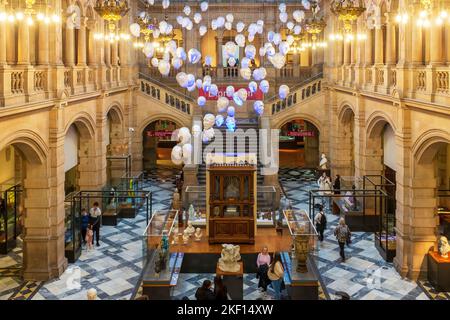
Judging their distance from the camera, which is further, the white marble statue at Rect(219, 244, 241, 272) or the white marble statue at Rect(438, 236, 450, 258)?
the white marble statue at Rect(438, 236, 450, 258)

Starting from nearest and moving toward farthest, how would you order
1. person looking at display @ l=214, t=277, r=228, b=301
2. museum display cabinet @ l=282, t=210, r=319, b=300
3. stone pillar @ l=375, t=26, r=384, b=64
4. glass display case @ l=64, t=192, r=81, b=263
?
person looking at display @ l=214, t=277, r=228, b=301 → museum display cabinet @ l=282, t=210, r=319, b=300 → glass display case @ l=64, t=192, r=81, b=263 → stone pillar @ l=375, t=26, r=384, b=64

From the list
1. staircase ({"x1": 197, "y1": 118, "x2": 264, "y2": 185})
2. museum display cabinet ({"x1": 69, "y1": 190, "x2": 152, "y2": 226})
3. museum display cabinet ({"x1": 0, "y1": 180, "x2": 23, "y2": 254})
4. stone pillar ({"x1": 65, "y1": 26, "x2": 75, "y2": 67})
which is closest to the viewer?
museum display cabinet ({"x1": 0, "y1": 180, "x2": 23, "y2": 254})

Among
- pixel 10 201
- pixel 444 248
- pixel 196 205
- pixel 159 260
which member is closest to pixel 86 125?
pixel 10 201

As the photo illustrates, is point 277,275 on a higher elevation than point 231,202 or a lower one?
lower

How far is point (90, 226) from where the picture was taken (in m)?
17.2

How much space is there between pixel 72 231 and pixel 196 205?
4.88 m

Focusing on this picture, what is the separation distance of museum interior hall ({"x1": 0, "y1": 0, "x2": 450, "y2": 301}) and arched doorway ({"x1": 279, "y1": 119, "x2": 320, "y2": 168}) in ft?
23.8

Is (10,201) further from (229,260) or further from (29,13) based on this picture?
(229,260)

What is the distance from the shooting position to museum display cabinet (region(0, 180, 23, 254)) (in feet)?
55.0

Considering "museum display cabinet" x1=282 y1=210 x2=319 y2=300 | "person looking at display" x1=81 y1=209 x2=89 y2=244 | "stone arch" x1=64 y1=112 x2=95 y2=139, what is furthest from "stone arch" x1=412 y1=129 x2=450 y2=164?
"stone arch" x1=64 y1=112 x2=95 y2=139

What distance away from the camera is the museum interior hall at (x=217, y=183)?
13383mm

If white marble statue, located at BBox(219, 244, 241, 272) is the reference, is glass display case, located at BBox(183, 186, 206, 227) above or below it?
above

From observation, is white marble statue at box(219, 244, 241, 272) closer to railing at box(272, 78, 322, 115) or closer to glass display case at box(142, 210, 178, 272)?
glass display case at box(142, 210, 178, 272)

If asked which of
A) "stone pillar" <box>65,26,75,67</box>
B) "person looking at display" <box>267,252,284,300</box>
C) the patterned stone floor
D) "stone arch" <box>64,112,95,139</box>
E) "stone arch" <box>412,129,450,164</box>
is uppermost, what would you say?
"stone pillar" <box>65,26,75,67</box>
